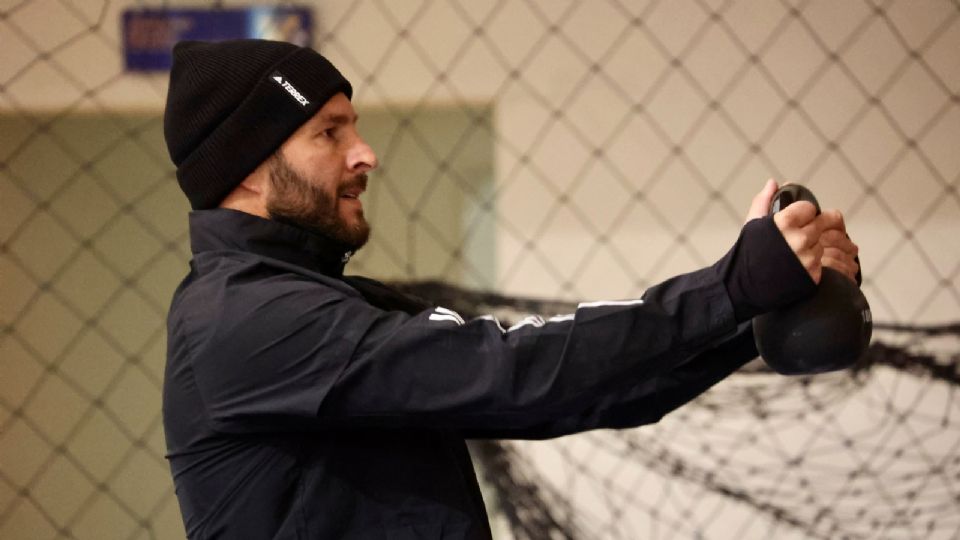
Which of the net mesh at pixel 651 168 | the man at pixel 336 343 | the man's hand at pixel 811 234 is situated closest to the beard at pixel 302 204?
the man at pixel 336 343

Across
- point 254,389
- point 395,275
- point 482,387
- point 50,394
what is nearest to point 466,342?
point 482,387

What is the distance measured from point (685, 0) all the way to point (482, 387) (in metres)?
1.37

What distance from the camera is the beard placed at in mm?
989

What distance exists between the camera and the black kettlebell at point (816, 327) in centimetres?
88

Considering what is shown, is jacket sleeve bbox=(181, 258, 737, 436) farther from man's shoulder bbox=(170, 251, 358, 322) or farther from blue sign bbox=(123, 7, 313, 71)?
blue sign bbox=(123, 7, 313, 71)

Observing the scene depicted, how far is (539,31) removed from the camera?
78.7 inches

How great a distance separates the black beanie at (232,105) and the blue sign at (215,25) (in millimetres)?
916

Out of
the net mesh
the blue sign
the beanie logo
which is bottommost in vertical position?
the net mesh

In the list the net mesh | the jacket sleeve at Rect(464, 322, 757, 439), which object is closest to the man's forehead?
the jacket sleeve at Rect(464, 322, 757, 439)

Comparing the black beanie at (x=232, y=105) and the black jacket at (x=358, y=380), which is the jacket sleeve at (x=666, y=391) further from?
the black beanie at (x=232, y=105)

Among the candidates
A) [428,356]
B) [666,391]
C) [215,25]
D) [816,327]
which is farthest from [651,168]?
[428,356]

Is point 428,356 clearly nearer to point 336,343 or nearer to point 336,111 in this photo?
point 336,343

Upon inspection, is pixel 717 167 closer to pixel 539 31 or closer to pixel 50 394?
pixel 539 31

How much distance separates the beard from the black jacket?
13 millimetres
